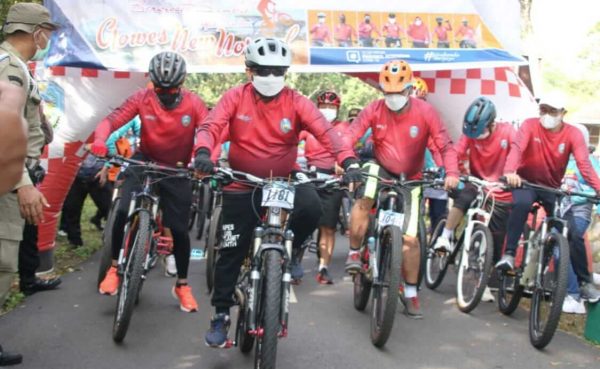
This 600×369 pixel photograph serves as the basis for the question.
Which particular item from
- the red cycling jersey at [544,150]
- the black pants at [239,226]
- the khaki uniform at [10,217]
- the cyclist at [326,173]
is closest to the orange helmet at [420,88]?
the cyclist at [326,173]

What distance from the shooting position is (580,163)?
598 centimetres

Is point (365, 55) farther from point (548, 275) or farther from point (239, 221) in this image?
point (239, 221)

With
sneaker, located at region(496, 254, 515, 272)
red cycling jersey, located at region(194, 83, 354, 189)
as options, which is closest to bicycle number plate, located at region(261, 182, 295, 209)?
red cycling jersey, located at region(194, 83, 354, 189)

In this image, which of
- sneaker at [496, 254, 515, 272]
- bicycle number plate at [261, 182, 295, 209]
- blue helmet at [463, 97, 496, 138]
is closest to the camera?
bicycle number plate at [261, 182, 295, 209]

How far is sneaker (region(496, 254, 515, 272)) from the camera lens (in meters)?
6.14

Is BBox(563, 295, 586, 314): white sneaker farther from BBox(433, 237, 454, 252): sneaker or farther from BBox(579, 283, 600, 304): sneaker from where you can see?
BBox(433, 237, 454, 252): sneaker

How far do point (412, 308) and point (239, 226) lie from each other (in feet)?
7.78

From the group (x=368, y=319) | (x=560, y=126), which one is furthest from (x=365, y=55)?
(x=368, y=319)

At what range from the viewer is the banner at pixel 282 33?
7.00 m

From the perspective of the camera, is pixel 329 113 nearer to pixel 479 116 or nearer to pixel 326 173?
pixel 326 173

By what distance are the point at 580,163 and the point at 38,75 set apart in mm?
5530

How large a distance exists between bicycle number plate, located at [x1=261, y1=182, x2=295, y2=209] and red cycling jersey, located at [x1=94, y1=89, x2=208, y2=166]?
196 cm

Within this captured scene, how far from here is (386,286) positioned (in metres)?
5.11

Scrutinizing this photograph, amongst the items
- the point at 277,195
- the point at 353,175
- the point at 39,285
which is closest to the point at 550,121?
the point at 353,175
